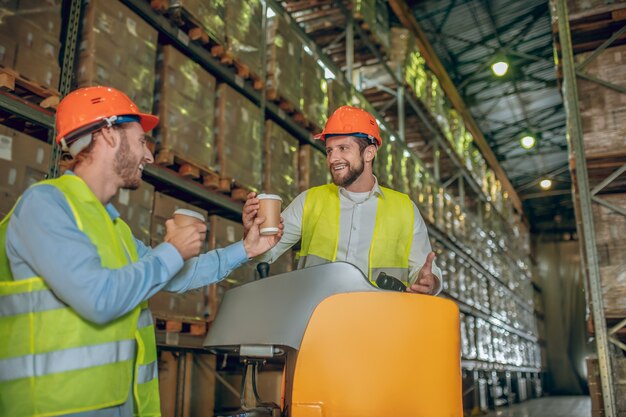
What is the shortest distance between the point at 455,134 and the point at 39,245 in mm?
11641

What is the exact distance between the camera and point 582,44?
6.12 metres

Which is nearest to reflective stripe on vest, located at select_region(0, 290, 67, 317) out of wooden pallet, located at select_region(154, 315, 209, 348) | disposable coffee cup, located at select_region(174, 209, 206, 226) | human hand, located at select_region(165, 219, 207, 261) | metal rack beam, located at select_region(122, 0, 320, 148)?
human hand, located at select_region(165, 219, 207, 261)

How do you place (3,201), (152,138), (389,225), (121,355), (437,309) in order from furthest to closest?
1. (152,138)
2. (3,201)
3. (389,225)
4. (437,309)
5. (121,355)

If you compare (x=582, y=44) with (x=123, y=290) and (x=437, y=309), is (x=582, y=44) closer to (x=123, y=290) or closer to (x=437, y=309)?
(x=437, y=309)

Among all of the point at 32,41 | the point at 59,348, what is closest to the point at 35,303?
the point at 59,348

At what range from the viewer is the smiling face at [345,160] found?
2.78m

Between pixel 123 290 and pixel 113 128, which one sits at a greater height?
pixel 113 128

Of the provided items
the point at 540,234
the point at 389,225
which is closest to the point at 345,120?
the point at 389,225

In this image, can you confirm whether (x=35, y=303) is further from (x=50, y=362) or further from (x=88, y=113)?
(x=88, y=113)

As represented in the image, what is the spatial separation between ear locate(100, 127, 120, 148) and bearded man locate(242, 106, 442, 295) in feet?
3.50

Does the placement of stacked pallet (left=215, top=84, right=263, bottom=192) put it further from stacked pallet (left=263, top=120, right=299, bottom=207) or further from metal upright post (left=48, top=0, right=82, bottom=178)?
metal upright post (left=48, top=0, right=82, bottom=178)

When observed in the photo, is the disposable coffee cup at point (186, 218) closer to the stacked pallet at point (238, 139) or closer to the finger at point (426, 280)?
the finger at point (426, 280)

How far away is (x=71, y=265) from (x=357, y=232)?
153 centimetres

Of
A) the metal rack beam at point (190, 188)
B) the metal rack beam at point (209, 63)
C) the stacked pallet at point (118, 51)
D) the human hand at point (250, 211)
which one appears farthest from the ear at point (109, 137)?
the metal rack beam at point (209, 63)
